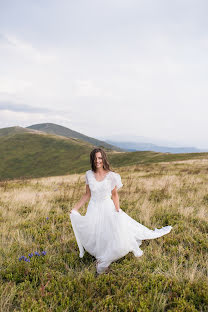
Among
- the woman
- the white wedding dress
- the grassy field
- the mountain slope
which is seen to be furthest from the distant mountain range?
the white wedding dress

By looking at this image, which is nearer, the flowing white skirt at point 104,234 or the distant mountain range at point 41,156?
the flowing white skirt at point 104,234

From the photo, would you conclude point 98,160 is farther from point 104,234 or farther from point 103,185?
point 104,234

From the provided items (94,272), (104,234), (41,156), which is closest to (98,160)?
(104,234)

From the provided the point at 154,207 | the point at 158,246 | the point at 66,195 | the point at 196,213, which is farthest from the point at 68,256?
the point at 66,195

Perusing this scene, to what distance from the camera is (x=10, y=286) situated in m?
3.37

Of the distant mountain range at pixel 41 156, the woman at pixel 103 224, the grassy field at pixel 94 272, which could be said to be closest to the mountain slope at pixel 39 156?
the distant mountain range at pixel 41 156

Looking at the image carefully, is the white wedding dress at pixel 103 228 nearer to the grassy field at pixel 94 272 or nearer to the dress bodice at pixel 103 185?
the dress bodice at pixel 103 185

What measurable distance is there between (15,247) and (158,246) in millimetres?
3464

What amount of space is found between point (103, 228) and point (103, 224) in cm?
8

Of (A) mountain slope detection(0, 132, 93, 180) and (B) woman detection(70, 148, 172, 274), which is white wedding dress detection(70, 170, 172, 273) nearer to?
(B) woman detection(70, 148, 172, 274)

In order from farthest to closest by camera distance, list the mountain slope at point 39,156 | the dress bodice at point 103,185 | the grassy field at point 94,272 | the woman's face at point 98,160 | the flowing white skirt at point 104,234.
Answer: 1. the mountain slope at point 39,156
2. the woman's face at point 98,160
3. the dress bodice at point 103,185
4. the flowing white skirt at point 104,234
5. the grassy field at point 94,272

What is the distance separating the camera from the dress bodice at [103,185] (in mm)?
4484

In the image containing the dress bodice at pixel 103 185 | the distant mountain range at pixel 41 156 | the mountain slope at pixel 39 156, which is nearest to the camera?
the dress bodice at pixel 103 185

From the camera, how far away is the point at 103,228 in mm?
4309
